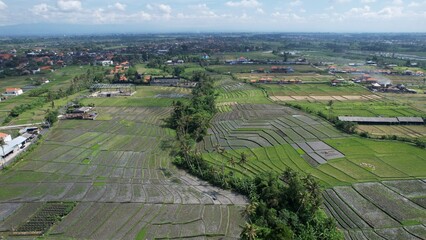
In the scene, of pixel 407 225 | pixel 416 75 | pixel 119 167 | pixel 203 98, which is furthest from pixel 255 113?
pixel 416 75

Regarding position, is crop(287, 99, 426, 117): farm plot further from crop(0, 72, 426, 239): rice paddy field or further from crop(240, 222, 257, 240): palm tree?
crop(240, 222, 257, 240): palm tree

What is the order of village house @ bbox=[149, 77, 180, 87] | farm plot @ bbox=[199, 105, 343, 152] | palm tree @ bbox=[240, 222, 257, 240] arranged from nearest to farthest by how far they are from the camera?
1. palm tree @ bbox=[240, 222, 257, 240]
2. farm plot @ bbox=[199, 105, 343, 152]
3. village house @ bbox=[149, 77, 180, 87]

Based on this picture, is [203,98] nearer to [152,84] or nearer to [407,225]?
[152,84]

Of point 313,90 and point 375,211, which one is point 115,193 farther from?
point 313,90

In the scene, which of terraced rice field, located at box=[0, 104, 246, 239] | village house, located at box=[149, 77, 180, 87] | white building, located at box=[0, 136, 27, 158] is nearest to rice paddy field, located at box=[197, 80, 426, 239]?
terraced rice field, located at box=[0, 104, 246, 239]

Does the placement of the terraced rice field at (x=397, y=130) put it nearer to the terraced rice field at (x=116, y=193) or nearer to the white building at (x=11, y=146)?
the terraced rice field at (x=116, y=193)

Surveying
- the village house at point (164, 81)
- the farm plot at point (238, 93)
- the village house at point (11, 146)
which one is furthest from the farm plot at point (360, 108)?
the village house at point (11, 146)

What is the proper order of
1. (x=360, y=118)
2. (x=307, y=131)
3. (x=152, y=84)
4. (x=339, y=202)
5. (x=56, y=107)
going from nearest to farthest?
(x=339, y=202) → (x=307, y=131) → (x=360, y=118) → (x=56, y=107) → (x=152, y=84)
